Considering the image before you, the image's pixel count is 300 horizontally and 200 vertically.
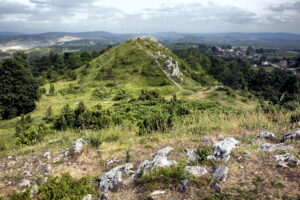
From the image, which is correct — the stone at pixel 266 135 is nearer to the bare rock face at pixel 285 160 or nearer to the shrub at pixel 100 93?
the bare rock face at pixel 285 160

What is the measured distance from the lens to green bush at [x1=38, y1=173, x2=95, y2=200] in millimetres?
4602

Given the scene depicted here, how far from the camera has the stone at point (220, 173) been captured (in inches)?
190

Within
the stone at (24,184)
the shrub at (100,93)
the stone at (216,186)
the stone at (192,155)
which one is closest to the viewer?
the stone at (216,186)

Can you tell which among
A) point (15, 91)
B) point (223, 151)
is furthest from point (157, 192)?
point (15, 91)

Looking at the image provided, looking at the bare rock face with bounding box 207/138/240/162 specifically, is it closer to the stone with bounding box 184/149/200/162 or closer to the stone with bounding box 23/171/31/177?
the stone with bounding box 184/149/200/162

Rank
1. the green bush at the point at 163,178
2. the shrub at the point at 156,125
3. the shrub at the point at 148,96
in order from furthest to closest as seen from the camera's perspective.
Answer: the shrub at the point at 148,96 → the shrub at the point at 156,125 → the green bush at the point at 163,178

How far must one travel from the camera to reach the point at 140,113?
68.7 ft

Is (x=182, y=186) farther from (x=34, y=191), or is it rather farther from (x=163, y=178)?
(x=34, y=191)

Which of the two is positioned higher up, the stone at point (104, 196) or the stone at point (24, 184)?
the stone at point (104, 196)

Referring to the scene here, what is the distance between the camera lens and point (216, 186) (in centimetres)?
451

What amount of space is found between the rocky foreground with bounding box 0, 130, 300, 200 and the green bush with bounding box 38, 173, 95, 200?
7.8 inches

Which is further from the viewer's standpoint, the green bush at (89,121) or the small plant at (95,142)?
the green bush at (89,121)

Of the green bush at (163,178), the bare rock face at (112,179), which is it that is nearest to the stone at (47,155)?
the bare rock face at (112,179)

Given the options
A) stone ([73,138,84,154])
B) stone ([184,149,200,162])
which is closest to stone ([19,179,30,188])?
stone ([73,138,84,154])
